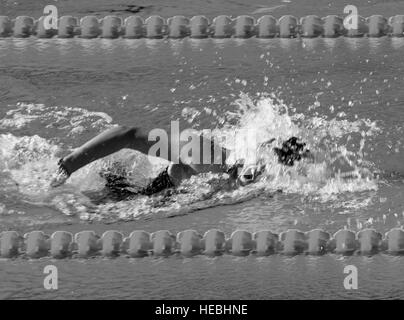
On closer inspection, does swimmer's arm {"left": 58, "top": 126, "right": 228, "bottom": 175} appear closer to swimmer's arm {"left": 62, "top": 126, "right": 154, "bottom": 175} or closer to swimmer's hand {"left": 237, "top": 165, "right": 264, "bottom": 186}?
swimmer's arm {"left": 62, "top": 126, "right": 154, "bottom": 175}

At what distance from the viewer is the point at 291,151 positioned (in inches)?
211

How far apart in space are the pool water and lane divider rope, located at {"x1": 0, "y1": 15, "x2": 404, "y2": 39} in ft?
0.26

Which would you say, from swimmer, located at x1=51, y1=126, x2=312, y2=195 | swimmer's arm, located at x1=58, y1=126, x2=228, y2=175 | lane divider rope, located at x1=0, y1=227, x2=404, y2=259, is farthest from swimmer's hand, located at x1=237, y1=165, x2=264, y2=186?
lane divider rope, located at x1=0, y1=227, x2=404, y2=259

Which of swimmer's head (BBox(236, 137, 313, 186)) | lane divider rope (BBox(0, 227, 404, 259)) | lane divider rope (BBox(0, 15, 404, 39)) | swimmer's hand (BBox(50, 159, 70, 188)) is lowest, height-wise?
lane divider rope (BBox(0, 227, 404, 259))

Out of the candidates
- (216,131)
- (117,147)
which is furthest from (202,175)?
(216,131)

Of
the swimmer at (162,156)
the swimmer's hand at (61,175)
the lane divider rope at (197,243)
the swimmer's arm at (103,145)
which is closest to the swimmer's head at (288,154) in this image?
the swimmer at (162,156)

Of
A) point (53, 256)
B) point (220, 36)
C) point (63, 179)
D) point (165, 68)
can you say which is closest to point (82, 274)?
point (53, 256)

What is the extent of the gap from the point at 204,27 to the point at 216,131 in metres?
1.45

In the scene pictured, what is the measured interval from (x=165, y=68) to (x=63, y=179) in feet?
5.29

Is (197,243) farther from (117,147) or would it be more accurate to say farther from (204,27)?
(204,27)

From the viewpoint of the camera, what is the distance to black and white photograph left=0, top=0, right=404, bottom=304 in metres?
4.89

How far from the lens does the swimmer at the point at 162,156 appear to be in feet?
17.7

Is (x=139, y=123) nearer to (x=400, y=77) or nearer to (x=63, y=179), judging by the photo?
(x=63, y=179)

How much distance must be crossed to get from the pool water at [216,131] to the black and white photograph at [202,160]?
1 cm
